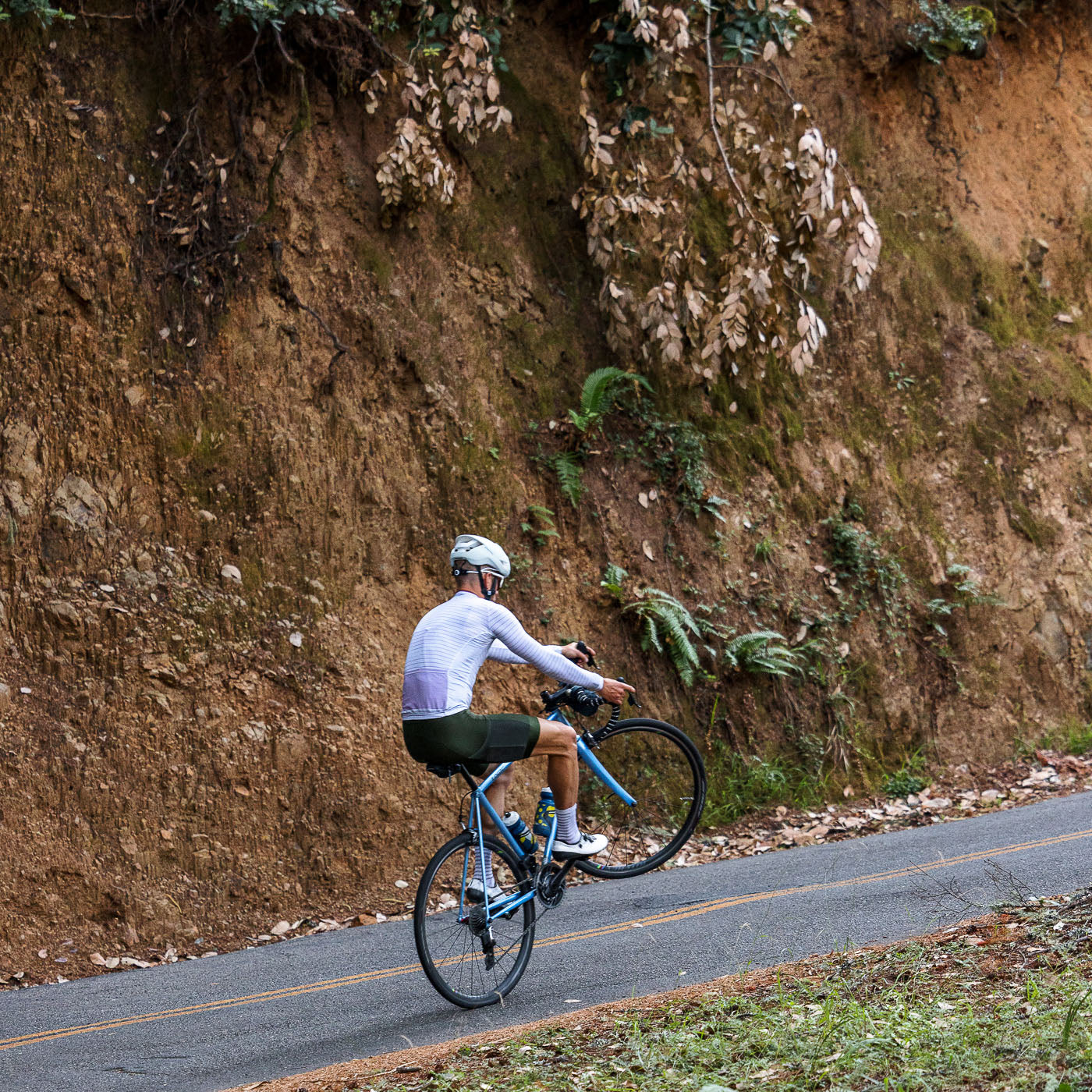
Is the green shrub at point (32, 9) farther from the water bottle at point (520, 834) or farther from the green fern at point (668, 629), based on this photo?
the water bottle at point (520, 834)

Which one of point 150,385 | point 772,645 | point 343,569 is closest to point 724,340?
point 772,645

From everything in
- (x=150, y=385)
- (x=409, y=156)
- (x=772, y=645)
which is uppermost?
(x=409, y=156)

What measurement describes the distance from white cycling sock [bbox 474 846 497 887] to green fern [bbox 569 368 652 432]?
6.31 metres

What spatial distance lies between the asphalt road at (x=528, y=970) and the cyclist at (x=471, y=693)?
732 millimetres

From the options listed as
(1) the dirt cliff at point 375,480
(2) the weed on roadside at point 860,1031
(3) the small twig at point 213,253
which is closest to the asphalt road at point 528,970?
(2) the weed on roadside at point 860,1031

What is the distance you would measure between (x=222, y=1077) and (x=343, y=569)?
225 inches

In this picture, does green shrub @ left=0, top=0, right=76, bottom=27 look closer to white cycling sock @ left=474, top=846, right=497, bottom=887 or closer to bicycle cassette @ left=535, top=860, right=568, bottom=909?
white cycling sock @ left=474, top=846, right=497, bottom=887

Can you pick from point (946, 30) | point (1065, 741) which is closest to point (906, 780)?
point (1065, 741)

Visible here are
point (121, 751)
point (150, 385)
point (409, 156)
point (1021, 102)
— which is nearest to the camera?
point (121, 751)

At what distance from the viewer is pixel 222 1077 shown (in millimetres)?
5414

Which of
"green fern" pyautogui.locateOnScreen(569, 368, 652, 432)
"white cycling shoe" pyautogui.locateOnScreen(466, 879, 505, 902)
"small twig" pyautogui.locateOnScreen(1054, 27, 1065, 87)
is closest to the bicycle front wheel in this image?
"white cycling shoe" pyautogui.locateOnScreen(466, 879, 505, 902)

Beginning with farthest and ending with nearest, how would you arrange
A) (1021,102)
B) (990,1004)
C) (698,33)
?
1. (1021,102)
2. (698,33)
3. (990,1004)

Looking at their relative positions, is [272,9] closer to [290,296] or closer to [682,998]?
[290,296]

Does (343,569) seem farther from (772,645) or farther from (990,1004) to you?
(990,1004)
